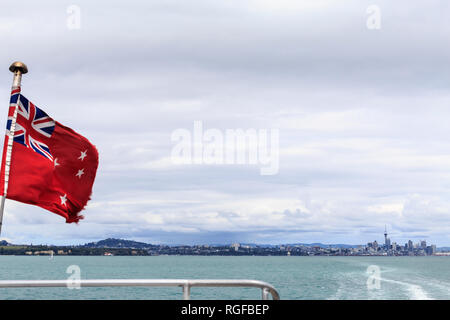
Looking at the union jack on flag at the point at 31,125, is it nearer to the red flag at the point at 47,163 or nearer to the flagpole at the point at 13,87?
the red flag at the point at 47,163

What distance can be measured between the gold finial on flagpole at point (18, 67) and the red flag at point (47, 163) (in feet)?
1.13

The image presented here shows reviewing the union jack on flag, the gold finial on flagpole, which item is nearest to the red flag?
the union jack on flag

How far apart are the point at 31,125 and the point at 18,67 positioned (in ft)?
3.35

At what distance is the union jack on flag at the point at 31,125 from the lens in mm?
8602

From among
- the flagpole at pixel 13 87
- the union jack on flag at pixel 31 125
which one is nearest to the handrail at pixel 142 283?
the flagpole at pixel 13 87

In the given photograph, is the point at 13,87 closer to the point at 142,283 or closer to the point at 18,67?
the point at 18,67

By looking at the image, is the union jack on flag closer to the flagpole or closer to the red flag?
the red flag

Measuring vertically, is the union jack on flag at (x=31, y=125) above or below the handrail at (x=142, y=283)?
above

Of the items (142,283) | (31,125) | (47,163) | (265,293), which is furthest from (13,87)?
(265,293)
